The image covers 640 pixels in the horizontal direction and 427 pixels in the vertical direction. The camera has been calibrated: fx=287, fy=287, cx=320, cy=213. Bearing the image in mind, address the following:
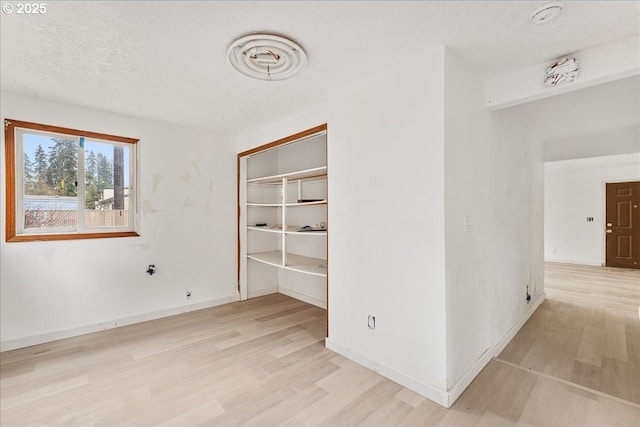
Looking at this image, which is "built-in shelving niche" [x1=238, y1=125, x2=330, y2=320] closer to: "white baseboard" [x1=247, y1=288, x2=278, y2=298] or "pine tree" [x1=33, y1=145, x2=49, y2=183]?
"white baseboard" [x1=247, y1=288, x2=278, y2=298]

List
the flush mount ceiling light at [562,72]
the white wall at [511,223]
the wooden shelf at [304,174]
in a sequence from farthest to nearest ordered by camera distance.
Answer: the wooden shelf at [304,174]
the white wall at [511,223]
the flush mount ceiling light at [562,72]

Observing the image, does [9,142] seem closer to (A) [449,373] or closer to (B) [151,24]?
(B) [151,24]

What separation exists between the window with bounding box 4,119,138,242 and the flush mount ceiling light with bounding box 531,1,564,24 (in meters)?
3.80

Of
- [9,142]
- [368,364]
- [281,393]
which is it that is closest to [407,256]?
[368,364]

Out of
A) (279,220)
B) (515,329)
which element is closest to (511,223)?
(515,329)

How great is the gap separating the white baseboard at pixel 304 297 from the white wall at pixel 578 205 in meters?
6.35

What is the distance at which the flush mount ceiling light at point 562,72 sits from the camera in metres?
1.89

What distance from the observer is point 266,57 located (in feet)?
6.50

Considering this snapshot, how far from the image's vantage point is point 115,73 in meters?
2.21

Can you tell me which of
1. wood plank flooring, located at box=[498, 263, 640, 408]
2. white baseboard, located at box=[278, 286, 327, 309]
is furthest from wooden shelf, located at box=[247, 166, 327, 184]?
wood plank flooring, located at box=[498, 263, 640, 408]

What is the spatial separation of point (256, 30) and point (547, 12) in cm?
158

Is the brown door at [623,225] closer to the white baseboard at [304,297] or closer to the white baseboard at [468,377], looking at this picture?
the white baseboard at [468,377]

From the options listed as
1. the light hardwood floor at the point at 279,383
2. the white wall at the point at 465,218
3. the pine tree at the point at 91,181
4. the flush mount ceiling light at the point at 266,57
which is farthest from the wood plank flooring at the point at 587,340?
the pine tree at the point at 91,181

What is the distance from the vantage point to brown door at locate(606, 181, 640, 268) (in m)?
6.36
